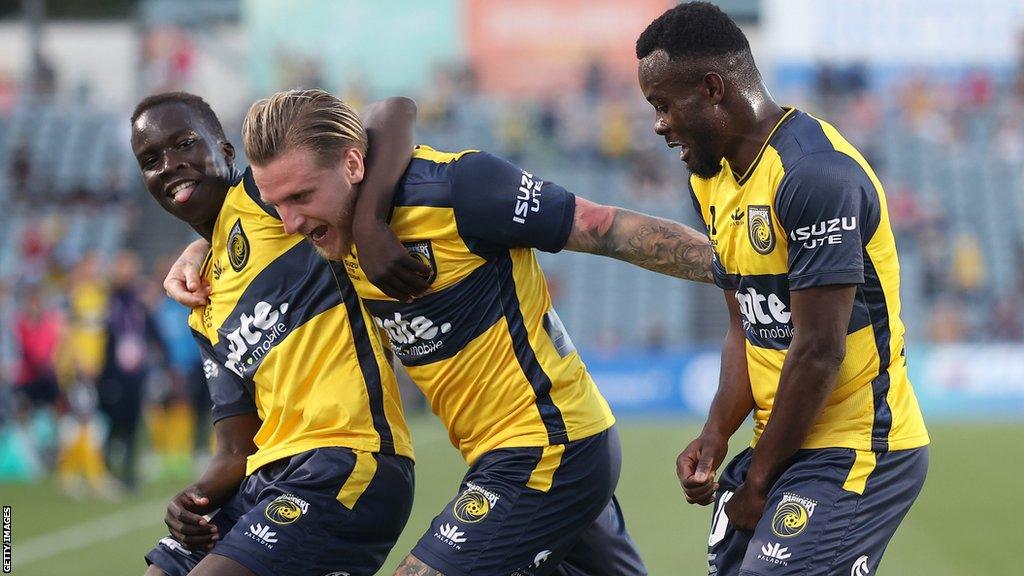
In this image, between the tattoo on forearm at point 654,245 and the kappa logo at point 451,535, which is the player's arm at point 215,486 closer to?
the kappa logo at point 451,535

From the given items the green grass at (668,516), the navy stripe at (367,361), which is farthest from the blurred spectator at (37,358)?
the navy stripe at (367,361)

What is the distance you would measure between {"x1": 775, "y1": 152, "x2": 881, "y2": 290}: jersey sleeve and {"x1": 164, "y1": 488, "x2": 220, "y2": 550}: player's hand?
2215 mm

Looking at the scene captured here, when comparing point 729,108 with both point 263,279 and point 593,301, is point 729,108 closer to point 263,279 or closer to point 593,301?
point 263,279

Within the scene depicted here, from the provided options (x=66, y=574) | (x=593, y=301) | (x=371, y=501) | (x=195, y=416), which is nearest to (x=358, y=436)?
(x=371, y=501)

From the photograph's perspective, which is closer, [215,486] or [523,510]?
[523,510]

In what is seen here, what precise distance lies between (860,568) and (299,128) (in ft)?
7.15

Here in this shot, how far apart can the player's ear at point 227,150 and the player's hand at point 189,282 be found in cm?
33

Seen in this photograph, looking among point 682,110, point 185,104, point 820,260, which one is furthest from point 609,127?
point 820,260

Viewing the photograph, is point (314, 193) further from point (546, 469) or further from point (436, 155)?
point (546, 469)

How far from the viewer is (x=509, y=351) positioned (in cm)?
424

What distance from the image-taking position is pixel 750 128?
12.7ft

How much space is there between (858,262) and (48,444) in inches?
551

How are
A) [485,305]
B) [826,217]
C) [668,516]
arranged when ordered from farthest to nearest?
[668,516] → [485,305] → [826,217]

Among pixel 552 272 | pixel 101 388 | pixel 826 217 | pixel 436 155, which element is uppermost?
pixel 826 217
